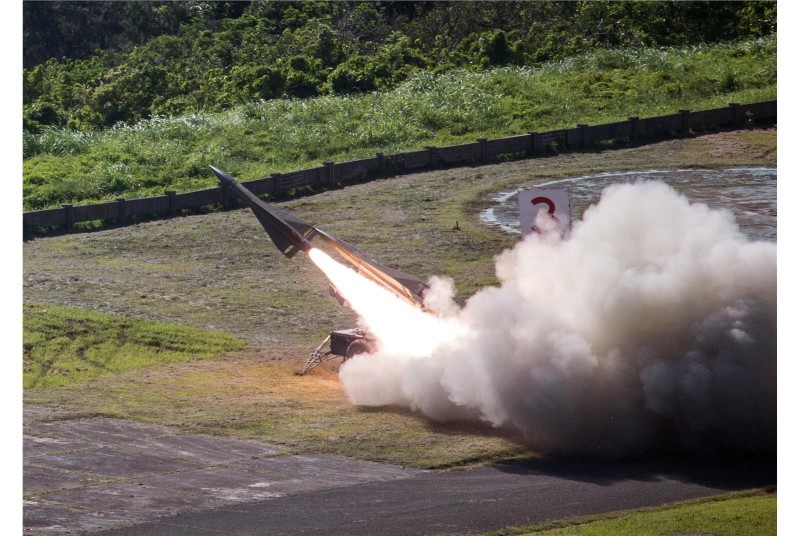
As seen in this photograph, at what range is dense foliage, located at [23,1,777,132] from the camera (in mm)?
75938

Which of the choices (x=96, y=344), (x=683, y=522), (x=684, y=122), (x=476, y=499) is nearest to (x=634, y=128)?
(x=684, y=122)

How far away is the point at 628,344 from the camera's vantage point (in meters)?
31.8

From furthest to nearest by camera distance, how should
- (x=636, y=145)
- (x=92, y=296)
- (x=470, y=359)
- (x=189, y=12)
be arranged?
(x=189, y=12), (x=636, y=145), (x=92, y=296), (x=470, y=359)

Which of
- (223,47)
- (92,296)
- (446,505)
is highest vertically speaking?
(223,47)

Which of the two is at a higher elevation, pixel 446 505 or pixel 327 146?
pixel 327 146

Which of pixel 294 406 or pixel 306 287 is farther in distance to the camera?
pixel 306 287

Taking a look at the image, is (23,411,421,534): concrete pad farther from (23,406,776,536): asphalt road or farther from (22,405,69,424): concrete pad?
(22,405,69,424): concrete pad

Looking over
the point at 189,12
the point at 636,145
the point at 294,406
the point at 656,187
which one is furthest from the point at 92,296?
the point at 189,12

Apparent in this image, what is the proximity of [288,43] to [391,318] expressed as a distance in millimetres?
47182

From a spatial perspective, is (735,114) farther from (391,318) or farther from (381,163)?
(391,318)

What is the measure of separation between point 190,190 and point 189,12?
2969cm

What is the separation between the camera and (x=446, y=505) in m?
26.9

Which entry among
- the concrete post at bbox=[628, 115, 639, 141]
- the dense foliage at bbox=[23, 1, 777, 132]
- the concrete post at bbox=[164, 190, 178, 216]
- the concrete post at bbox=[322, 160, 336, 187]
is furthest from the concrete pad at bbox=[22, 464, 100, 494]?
the dense foliage at bbox=[23, 1, 777, 132]

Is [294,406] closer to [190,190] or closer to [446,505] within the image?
[446,505]
